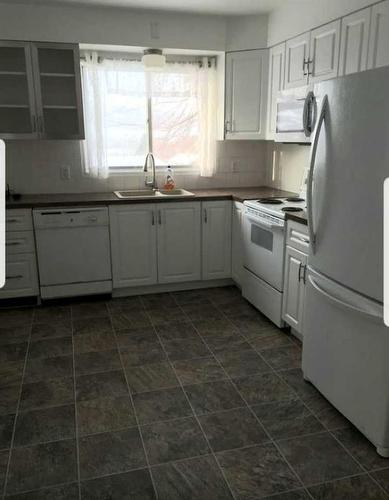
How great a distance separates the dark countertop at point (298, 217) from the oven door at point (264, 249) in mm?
117

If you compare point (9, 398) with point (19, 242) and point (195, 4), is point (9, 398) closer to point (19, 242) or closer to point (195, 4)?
point (19, 242)

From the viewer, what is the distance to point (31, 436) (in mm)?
2107

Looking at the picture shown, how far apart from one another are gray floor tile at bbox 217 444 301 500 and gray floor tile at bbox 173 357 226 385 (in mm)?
643

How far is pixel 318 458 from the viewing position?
1.96m

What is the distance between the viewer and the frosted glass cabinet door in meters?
3.58

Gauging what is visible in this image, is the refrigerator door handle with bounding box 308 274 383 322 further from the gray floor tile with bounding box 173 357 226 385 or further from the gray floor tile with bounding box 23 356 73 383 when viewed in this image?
the gray floor tile with bounding box 23 356 73 383

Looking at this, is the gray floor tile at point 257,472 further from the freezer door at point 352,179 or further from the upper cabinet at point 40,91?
the upper cabinet at point 40,91

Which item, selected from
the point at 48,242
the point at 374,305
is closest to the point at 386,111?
the point at 374,305

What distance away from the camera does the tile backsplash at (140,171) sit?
13.0 feet

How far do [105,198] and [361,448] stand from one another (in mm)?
2736

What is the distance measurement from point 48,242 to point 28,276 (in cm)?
34

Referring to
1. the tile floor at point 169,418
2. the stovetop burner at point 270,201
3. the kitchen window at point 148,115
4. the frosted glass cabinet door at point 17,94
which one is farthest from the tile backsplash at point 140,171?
the tile floor at point 169,418

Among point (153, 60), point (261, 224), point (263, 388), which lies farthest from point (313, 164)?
point (153, 60)

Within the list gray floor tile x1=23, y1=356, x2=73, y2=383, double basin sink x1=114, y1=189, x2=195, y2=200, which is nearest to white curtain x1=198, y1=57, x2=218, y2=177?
double basin sink x1=114, y1=189, x2=195, y2=200
